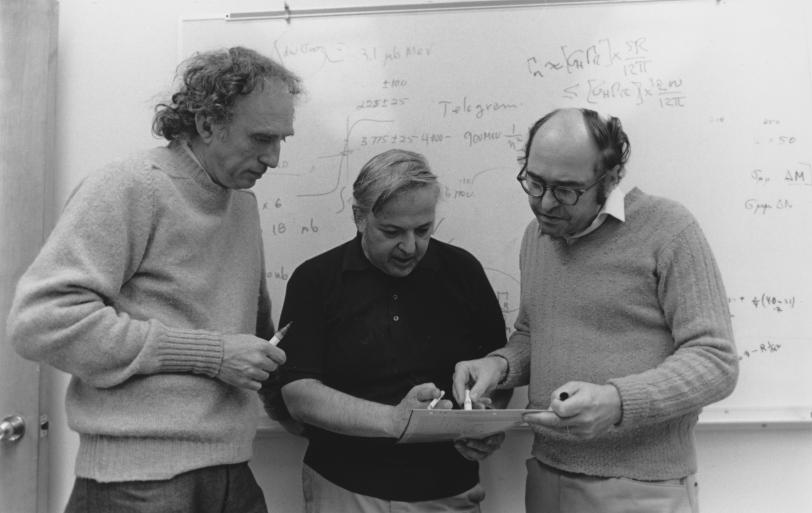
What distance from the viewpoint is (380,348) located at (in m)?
1.60

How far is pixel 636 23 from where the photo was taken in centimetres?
199

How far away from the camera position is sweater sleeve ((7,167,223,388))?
1.19 m

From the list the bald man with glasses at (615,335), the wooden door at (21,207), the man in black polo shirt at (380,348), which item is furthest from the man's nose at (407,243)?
the wooden door at (21,207)

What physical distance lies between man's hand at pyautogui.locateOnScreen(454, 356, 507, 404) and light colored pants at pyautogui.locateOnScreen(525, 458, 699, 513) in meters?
0.25

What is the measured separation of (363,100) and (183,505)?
126cm

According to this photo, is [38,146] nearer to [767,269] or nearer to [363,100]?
[363,100]

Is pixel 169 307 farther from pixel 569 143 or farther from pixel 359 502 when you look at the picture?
pixel 569 143

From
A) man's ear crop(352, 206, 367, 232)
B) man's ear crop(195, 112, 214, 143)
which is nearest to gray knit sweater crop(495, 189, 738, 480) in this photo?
man's ear crop(352, 206, 367, 232)

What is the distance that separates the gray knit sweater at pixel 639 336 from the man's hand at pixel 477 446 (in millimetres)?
112

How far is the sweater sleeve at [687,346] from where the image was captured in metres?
1.31

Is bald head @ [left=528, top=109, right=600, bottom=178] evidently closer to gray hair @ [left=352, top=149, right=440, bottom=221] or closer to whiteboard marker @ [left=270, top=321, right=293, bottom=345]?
gray hair @ [left=352, top=149, right=440, bottom=221]

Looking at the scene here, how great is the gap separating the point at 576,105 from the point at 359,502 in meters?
1.28

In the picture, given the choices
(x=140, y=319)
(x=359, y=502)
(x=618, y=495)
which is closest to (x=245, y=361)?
(x=140, y=319)

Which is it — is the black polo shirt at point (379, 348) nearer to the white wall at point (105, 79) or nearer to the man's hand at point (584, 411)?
the man's hand at point (584, 411)
